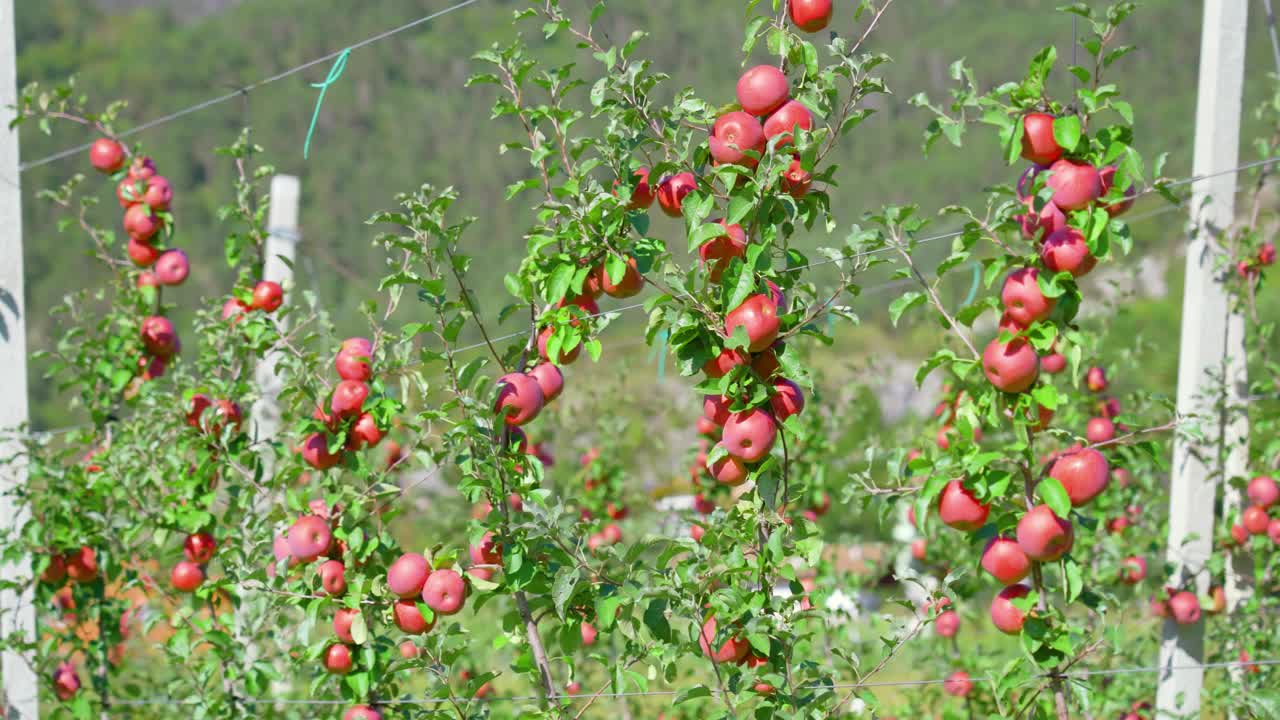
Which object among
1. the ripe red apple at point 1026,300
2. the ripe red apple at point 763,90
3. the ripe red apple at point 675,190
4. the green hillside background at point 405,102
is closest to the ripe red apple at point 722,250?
the ripe red apple at point 675,190

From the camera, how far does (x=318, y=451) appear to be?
8.39 ft

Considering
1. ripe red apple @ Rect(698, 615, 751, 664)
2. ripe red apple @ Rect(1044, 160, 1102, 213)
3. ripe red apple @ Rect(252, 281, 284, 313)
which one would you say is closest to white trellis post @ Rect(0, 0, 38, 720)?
ripe red apple @ Rect(252, 281, 284, 313)

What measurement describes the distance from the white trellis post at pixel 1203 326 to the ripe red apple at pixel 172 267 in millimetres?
2875

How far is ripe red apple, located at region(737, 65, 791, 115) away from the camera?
2.06 meters

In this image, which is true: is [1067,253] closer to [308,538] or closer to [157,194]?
[308,538]

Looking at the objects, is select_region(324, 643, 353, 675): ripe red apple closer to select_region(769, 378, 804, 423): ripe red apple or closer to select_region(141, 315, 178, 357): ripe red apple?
select_region(769, 378, 804, 423): ripe red apple

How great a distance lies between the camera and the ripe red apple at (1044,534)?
6.68 ft

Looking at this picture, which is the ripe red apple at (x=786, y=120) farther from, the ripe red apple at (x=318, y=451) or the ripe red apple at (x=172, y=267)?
the ripe red apple at (x=172, y=267)

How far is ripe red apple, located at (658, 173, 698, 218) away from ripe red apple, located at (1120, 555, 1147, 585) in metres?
2.18

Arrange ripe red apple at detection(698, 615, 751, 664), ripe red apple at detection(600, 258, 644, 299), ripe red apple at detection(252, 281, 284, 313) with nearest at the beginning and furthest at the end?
ripe red apple at detection(698, 615, 751, 664) < ripe red apple at detection(600, 258, 644, 299) < ripe red apple at detection(252, 281, 284, 313)

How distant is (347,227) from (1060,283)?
4333 centimetres

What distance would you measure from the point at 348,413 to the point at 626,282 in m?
0.74

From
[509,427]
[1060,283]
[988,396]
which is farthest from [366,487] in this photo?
[1060,283]

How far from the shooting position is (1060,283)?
6.76ft
